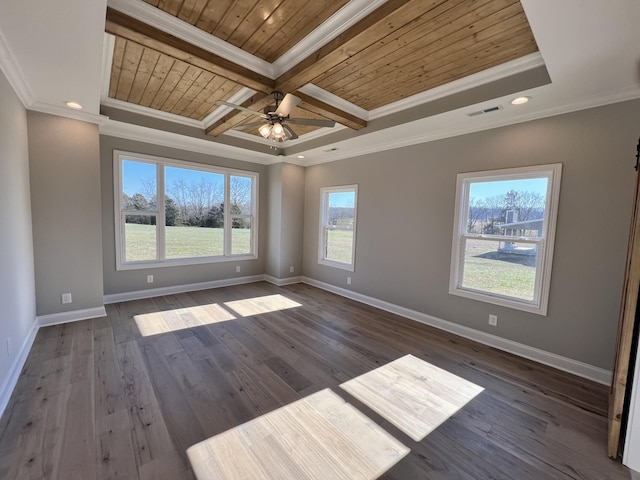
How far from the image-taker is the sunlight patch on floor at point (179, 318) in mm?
→ 3359

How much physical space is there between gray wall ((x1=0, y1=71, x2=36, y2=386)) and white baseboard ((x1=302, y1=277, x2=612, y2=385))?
4.15 m

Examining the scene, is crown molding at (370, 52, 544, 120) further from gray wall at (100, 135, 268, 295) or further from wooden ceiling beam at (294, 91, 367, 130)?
gray wall at (100, 135, 268, 295)

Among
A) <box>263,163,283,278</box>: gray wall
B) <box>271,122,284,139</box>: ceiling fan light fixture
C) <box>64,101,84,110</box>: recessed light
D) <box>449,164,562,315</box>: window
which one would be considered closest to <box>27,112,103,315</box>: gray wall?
<box>64,101,84,110</box>: recessed light

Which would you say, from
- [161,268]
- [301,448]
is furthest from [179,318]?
[301,448]

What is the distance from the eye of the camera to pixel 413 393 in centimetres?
229

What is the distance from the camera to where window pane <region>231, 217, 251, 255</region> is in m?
5.56

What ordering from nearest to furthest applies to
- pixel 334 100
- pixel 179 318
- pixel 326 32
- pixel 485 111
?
pixel 326 32 → pixel 485 111 → pixel 334 100 → pixel 179 318

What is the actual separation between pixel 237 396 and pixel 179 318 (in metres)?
1.99

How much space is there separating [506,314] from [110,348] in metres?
4.37

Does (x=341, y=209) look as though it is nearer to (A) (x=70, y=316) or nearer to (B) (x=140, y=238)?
(B) (x=140, y=238)

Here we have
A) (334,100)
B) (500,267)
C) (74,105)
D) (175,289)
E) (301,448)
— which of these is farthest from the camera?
(175,289)

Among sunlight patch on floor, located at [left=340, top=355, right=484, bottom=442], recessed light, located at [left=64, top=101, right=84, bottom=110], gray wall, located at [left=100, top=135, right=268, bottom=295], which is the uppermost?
recessed light, located at [left=64, top=101, right=84, bottom=110]

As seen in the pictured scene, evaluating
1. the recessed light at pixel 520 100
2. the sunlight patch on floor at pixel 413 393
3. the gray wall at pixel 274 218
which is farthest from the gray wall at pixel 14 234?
the recessed light at pixel 520 100

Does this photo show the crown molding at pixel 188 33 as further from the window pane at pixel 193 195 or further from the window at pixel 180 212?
the window pane at pixel 193 195
